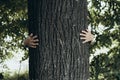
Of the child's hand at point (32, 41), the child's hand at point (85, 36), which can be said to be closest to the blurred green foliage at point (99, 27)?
the child's hand at point (85, 36)

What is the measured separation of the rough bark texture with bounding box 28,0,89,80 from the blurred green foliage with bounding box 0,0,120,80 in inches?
108

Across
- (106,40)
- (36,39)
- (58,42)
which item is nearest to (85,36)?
(58,42)

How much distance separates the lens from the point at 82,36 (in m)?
4.10

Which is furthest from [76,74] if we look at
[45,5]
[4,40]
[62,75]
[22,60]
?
[4,40]

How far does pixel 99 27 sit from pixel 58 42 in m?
3.20

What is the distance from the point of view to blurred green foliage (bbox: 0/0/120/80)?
6.89 meters

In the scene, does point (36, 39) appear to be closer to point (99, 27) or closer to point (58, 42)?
point (58, 42)

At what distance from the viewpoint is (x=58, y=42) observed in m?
3.98

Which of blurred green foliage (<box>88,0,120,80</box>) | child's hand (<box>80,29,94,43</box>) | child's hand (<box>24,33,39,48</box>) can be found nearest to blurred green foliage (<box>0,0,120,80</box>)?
A: blurred green foliage (<box>88,0,120,80</box>)

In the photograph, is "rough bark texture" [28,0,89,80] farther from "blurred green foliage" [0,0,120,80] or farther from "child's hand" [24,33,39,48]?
"blurred green foliage" [0,0,120,80]

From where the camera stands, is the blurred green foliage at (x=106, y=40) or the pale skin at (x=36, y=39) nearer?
the pale skin at (x=36, y=39)

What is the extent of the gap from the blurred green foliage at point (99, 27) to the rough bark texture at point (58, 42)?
2736mm

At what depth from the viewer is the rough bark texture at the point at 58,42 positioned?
398cm

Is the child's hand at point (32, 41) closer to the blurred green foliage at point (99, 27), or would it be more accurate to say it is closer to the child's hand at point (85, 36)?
the child's hand at point (85, 36)
